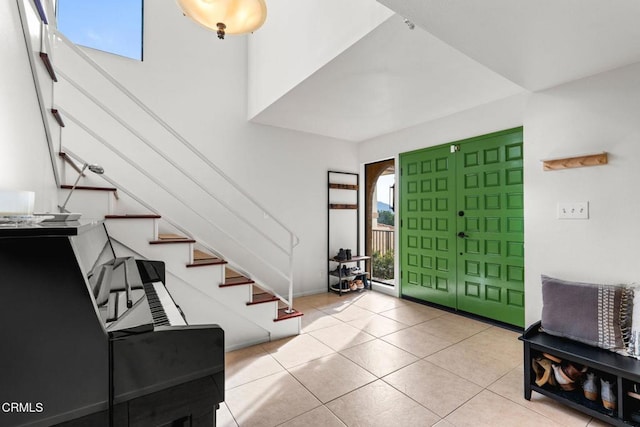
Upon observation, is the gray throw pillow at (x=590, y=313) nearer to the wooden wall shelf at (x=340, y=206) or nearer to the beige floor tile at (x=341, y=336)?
the beige floor tile at (x=341, y=336)

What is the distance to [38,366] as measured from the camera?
652mm

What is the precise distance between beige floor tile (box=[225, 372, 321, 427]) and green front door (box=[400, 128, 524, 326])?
2.40 m

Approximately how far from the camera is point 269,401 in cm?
188

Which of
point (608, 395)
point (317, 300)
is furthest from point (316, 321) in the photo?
point (608, 395)

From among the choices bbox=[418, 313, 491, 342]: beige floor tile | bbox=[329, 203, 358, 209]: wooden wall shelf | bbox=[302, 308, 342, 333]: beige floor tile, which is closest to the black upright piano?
bbox=[302, 308, 342, 333]: beige floor tile

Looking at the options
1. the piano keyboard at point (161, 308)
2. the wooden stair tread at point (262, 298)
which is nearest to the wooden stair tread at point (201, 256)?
the wooden stair tread at point (262, 298)

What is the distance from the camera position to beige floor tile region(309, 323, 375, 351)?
8.84 ft

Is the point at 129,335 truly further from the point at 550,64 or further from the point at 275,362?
the point at 550,64

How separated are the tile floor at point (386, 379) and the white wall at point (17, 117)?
1.61 meters

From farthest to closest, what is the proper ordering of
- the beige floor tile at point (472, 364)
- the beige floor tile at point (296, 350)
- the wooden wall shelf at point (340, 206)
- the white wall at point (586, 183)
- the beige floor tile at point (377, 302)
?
the wooden wall shelf at point (340, 206) < the beige floor tile at point (377, 302) < the beige floor tile at point (296, 350) < the beige floor tile at point (472, 364) < the white wall at point (586, 183)

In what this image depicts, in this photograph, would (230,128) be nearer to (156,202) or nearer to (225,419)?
(156,202)

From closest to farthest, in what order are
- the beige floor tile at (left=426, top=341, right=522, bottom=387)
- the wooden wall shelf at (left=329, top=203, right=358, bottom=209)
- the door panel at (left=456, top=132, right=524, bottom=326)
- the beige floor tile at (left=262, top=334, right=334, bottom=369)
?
the beige floor tile at (left=426, top=341, right=522, bottom=387) → the beige floor tile at (left=262, top=334, right=334, bottom=369) → the door panel at (left=456, top=132, right=524, bottom=326) → the wooden wall shelf at (left=329, top=203, right=358, bottom=209)

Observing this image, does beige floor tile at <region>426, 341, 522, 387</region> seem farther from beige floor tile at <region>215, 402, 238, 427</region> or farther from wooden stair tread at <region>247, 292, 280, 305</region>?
beige floor tile at <region>215, 402, 238, 427</region>

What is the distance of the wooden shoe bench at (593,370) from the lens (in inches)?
61.8
